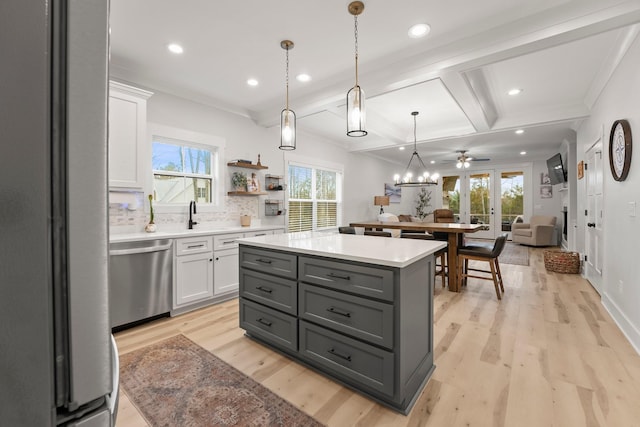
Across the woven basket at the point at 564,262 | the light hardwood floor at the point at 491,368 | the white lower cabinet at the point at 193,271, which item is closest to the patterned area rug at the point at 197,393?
the light hardwood floor at the point at 491,368

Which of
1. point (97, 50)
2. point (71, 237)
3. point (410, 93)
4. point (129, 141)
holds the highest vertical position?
point (410, 93)

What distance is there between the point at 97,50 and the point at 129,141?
3223mm

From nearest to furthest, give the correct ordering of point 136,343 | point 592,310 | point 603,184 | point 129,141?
point 136,343 → point 129,141 → point 592,310 → point 603,184

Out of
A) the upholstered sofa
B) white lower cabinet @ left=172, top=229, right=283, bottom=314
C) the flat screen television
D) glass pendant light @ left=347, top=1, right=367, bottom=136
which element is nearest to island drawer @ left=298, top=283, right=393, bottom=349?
glass pendant light @ left=347, top=1, right=367, bottom=136

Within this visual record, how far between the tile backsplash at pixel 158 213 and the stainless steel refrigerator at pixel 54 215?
2.81m

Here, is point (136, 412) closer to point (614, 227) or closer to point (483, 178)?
point (614, 227)

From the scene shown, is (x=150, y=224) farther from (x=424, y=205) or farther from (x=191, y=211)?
(x=424, y=205)

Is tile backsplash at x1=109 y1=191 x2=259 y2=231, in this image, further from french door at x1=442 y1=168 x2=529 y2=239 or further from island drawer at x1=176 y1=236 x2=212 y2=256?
french door at x1=442 y1=168 x2=529 y2=239

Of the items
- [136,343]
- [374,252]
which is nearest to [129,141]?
[136,343]

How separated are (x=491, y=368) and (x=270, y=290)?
1717mm

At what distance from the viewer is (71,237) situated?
28 cm

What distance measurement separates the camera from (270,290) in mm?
2303

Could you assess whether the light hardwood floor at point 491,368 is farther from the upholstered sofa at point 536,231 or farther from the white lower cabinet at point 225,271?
the upholstered sofa at point 536,231

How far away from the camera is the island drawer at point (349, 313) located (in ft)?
5.52
